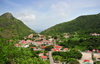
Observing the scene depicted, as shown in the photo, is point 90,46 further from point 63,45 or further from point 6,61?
point 6,61

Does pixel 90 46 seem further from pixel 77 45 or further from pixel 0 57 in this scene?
pixel 0 57

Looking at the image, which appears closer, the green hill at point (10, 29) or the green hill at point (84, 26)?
the green hill at point (10, 29)

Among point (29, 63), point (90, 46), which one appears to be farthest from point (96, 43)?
point (29, 63)

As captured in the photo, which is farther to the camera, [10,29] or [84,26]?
[84,26]

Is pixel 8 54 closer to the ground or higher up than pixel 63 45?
higher up

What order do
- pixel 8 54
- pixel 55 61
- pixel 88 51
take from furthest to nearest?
1. pixel 88 51
2. pixel 55 61
3. pixel 8 54

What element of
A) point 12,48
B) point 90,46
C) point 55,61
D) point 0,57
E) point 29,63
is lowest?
point 55,61

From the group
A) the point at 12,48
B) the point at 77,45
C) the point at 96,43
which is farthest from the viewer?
the point at 77,45

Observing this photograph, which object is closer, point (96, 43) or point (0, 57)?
point (0, 57)

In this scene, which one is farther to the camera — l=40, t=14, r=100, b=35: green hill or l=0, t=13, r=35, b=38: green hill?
l=40, t=14, r=100, b=35: green hill

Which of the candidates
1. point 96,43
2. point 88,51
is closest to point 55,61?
point 88,51
